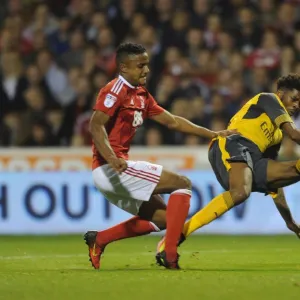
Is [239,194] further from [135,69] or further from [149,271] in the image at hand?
[135,69]

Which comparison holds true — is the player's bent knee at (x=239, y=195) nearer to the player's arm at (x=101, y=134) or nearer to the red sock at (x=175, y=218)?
the red sock at (x=175, y=218)

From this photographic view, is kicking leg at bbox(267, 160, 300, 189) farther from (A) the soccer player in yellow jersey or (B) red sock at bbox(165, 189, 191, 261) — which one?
(B) red sock at bbox(165, 189, 191, 261)

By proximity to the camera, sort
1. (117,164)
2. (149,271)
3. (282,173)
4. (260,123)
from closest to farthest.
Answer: (117,164)
(149,271)
(282,173)
(260,123)

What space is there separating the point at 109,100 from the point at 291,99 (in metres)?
1.69

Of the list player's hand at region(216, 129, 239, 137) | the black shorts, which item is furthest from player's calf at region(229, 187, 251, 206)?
player's hand at region(216, 129, 239, 137)

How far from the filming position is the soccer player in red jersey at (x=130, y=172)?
23.4ft

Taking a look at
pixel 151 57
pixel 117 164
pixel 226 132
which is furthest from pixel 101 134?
pixel 151 57

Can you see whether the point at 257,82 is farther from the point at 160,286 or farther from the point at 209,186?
the point at 160,286

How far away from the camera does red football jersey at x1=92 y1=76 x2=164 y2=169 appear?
7.19 m

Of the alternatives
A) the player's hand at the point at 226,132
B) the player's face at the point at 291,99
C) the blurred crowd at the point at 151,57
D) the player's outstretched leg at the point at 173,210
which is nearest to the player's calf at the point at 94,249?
the player's outstretched leg at the point at 173,210

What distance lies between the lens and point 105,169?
731 centimetres

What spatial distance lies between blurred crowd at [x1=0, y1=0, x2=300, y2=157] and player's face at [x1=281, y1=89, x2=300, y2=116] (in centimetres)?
463

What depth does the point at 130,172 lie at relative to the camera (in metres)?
7.17

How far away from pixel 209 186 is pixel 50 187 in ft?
6.45
